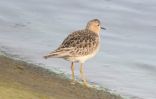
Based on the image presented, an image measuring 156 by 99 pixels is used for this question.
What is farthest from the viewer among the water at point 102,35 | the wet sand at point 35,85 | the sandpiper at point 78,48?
the water at point 102,35

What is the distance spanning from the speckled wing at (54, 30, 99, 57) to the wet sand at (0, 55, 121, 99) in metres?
0.48

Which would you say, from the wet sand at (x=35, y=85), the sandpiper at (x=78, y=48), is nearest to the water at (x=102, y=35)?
the sandpiper at (x=78, y=48)

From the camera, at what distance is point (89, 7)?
18016 mm

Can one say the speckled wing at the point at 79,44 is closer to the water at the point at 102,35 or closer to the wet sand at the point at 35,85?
the wet sand at the point at 35,85

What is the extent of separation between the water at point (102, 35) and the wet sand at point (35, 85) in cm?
127

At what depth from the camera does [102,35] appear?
1551 centimetres

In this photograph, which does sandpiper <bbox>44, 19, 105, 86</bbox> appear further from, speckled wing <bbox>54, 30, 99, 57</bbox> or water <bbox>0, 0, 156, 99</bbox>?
water <bbox>0, 0, 156, 99</bbox>

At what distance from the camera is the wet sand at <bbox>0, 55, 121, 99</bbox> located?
8.77 meters

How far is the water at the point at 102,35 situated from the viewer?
1266 centimetres

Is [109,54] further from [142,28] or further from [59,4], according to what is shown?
[59,4]

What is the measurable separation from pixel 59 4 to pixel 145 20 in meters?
2.62

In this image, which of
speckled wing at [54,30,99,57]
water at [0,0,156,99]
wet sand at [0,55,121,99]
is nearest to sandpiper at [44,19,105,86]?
speckled wing at [54,30,99,57]

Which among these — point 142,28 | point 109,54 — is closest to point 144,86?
point 109,54

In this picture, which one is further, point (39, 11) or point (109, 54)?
point (39, 11)
